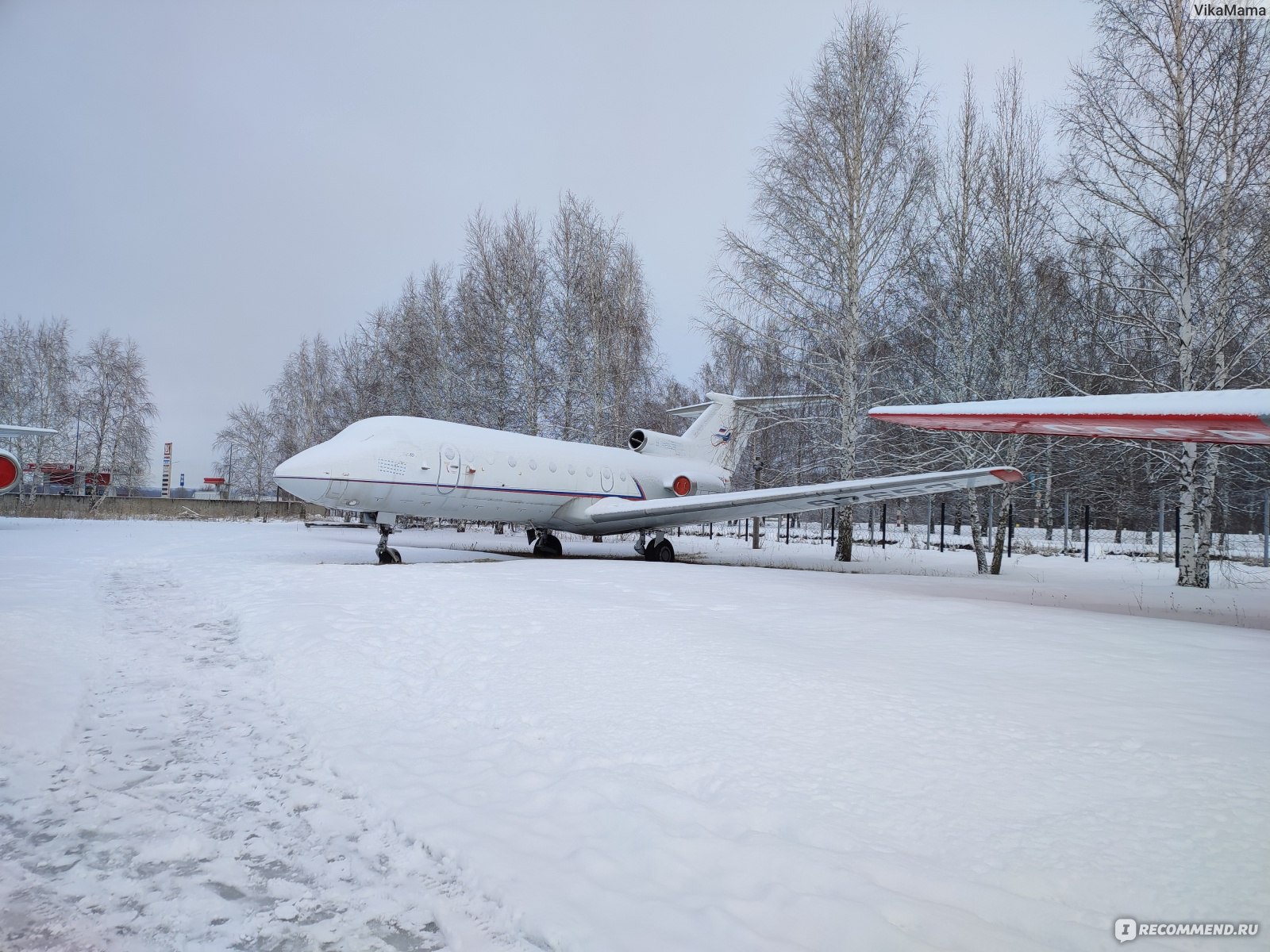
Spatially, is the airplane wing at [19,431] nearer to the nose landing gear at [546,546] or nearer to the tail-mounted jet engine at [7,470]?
the tail-mounted jet engine at [7,470]

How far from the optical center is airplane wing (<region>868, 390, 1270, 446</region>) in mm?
5613

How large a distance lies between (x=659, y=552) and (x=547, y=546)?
2.91 meters

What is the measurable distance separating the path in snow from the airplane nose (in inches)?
271

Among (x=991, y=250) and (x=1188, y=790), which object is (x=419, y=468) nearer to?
(x=1188, y=790)

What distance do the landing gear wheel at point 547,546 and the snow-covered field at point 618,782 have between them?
391 inches

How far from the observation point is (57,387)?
29625 millimetres

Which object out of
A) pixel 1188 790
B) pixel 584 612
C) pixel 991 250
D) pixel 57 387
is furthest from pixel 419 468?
pixel 57 387

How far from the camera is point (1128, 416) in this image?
19.4 feet

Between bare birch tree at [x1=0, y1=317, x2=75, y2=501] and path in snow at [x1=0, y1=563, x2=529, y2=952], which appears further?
bare birch tree at [x1=0, y1=317, x2=75, y2=501]

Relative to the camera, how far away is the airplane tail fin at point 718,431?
59.0ft

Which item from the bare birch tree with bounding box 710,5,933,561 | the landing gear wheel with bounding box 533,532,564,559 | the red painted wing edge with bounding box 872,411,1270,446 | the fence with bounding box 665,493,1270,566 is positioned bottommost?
the landing gear wheel with bounding box 533,532,564,559

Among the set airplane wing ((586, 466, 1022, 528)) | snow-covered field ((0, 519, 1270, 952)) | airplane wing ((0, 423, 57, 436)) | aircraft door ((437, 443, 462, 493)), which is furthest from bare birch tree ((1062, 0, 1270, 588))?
airplane wing ((0, 423, 57, 436))

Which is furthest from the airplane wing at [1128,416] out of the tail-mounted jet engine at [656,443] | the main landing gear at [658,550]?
the tail-mounted jet engine at [656,443]

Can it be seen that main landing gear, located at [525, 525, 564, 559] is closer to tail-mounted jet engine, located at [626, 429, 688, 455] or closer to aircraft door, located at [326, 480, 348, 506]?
tail-mounted jet engine, located at [626, 429, 688, 455]
